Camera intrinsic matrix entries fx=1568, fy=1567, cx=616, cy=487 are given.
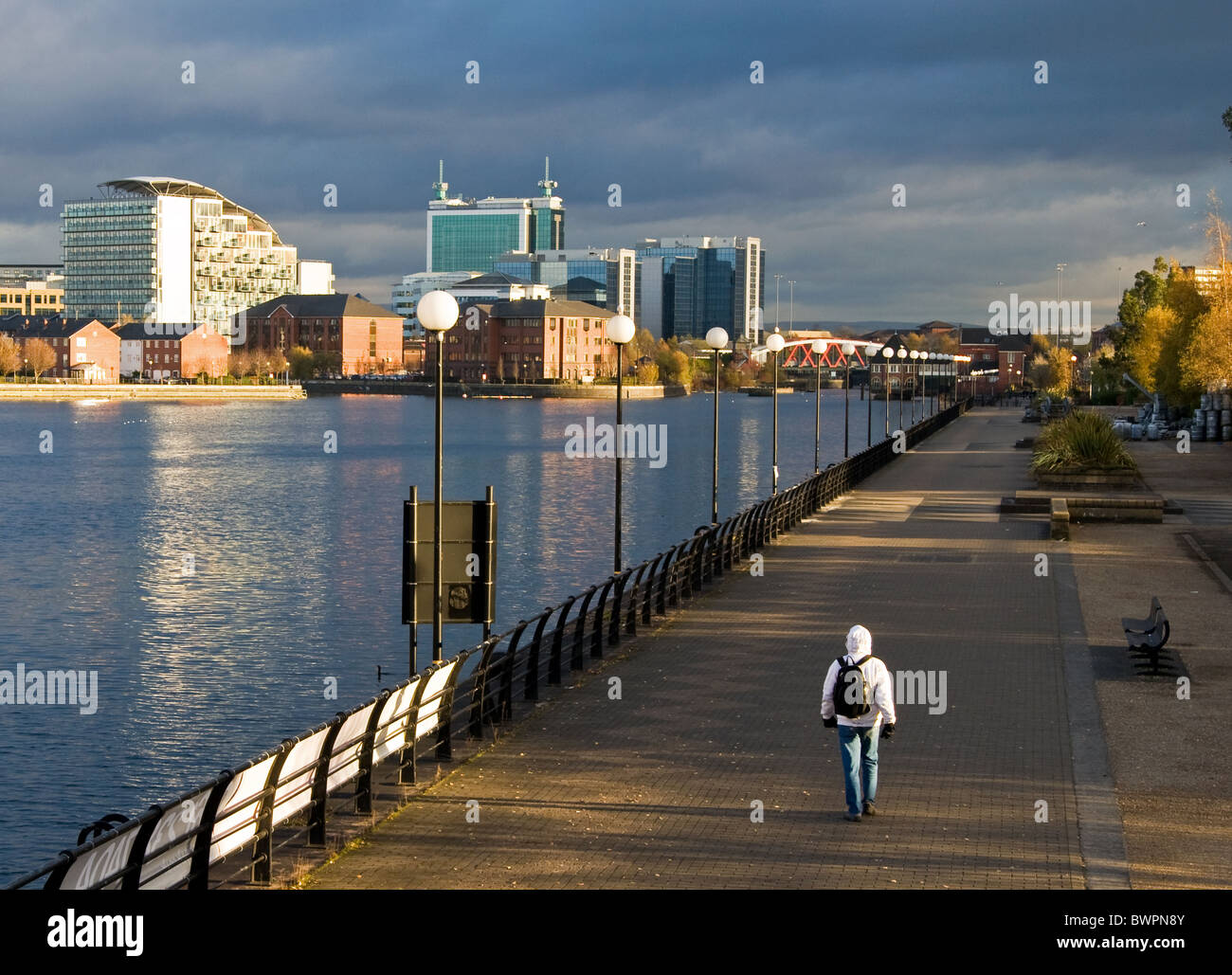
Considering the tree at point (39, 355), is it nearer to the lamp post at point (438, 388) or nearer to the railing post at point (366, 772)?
the lamp post at point (438, 388)

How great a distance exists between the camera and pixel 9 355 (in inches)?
6737

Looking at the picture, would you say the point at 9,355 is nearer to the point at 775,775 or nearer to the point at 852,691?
the point at 775,775

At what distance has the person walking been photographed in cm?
1112

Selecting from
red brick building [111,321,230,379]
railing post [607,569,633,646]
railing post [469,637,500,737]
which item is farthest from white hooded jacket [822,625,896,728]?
red brick building [111,321,230,379]

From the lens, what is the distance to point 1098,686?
1645cm

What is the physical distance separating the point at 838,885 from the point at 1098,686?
306 inches

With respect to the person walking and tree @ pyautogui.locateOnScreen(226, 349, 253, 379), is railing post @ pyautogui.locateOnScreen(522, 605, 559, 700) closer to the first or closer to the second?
the person walking

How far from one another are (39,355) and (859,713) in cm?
17597

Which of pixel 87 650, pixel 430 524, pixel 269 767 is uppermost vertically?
pixel 430 524

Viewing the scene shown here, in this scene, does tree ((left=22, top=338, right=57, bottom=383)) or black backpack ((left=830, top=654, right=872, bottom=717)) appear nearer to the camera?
black backpack ((left=830, top=654, right=872, bottom=717))

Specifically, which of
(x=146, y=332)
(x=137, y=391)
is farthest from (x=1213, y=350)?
(x=146, y=332)

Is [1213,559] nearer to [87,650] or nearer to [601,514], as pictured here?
[87,650]
